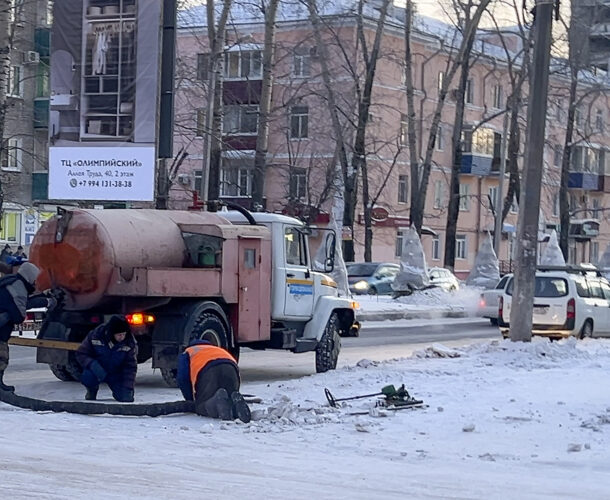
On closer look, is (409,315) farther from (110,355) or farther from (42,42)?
(110,355)

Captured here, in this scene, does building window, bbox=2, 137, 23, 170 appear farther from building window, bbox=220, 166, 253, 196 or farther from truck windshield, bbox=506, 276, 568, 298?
truck windshield, bbox=506, 276, 568, 298

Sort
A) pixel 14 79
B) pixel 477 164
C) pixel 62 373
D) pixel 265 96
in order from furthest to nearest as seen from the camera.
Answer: pixel 477 164
pixel 14 79
pixel 265 96
pixel 62 373

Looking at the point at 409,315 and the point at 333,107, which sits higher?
the point at 333,107

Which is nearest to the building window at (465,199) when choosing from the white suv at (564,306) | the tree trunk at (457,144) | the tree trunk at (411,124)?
the tree trunk at (457,144)

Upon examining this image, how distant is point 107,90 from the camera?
90.6 feet

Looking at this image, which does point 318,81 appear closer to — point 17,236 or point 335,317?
point 17,236

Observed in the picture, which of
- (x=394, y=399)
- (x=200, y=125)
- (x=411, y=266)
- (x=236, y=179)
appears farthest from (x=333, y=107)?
(x=394, y=399)

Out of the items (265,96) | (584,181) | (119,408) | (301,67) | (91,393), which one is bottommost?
(91,393)

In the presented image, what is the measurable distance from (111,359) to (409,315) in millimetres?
25181

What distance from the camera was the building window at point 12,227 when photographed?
56156mm

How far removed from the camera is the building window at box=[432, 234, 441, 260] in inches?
2820

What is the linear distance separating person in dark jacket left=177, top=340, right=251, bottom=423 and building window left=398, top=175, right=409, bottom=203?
55646mm

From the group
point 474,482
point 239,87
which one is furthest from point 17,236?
point 474,482

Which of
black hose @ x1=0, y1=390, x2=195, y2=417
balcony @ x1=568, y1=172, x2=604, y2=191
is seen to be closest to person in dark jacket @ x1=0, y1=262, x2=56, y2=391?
black hose @ x1=0, y1=390, x2=195, y2=417
